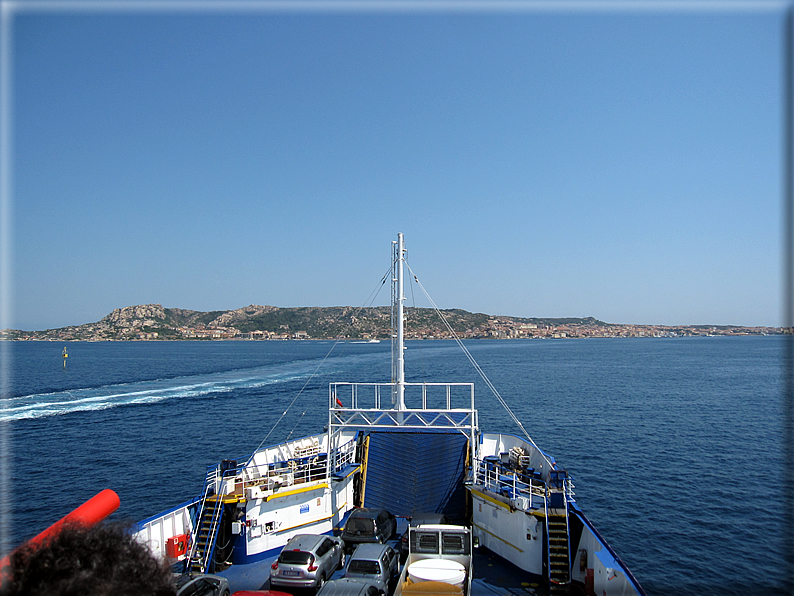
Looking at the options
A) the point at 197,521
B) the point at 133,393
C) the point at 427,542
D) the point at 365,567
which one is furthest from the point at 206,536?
the point at 133,393

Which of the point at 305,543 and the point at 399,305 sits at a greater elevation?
the point at 399,305

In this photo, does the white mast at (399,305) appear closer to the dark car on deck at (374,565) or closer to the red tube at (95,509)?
the dark car on deck at (374,565)

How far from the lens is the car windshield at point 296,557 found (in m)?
12.5

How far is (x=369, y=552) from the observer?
1288cm

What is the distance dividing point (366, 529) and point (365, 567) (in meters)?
2.56

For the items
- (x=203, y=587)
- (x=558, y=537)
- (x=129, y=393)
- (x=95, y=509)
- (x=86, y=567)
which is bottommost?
(x=129, y=393)

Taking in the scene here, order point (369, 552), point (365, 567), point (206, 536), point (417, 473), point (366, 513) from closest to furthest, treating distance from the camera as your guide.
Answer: point (365, 567) → point (369, 552) → point (206, 536) → point (366, 513) → point (417, 473)

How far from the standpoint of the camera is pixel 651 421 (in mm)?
47031

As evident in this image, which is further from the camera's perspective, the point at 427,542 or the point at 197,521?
the point at 197,521

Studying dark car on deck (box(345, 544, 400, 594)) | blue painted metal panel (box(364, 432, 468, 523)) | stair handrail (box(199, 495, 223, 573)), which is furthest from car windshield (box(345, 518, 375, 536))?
stair handrail (box(199, 495, 223, 573))

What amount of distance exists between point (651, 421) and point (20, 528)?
4811 centimetres

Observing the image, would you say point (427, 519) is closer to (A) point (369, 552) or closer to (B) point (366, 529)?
(B) point (366, 529)

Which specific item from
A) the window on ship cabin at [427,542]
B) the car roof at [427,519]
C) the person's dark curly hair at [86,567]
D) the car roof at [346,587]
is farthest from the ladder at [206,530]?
the person's dark curly hair at [86,567]

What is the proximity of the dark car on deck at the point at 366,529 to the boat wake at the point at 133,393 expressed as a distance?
48120 mm
